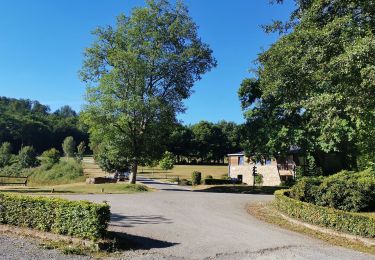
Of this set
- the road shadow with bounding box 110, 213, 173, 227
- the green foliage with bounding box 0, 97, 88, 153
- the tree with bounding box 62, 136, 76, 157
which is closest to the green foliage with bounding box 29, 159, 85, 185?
the road shadow with bounding box 110, 213, 173, 227

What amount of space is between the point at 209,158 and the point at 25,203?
9989 cm

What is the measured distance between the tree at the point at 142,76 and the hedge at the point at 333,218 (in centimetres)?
1718

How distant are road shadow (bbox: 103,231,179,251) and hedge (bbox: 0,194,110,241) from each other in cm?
57

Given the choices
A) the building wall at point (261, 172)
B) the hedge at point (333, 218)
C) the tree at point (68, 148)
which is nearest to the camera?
the hedge at point (333, 218)

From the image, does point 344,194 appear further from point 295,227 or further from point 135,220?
point 135,220

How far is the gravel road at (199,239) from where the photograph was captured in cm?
1178

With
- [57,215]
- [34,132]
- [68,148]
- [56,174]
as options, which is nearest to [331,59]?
[57,215]

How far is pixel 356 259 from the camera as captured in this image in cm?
1220

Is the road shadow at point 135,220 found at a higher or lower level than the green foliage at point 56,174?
lower

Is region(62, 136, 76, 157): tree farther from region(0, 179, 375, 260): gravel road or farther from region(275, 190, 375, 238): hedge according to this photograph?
region(275, 190, 375, 238): hedge

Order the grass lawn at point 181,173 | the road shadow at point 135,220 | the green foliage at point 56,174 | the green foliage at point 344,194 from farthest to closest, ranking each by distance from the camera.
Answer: the grass lawn at point 181,173, the green foliage at point 56,174, the green foliage at point 344,194, the road shadow at point 135,220

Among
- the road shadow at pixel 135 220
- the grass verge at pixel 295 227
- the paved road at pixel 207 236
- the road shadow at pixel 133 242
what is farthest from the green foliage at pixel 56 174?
the road shadow at pixel 133 242

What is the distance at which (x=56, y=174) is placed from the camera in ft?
157

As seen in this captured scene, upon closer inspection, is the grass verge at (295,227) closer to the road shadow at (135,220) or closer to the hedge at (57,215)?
the road shadow at (135,220)
